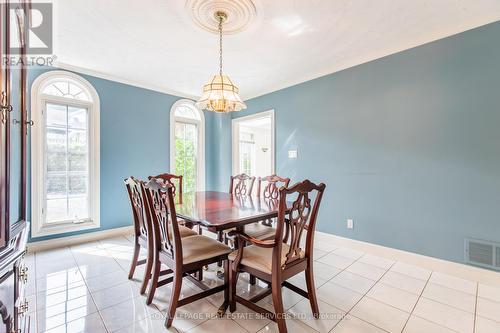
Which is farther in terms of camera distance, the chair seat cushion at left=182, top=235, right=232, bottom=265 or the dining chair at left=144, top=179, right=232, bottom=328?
the chair seat cushion at left=182, top=235, right=232, bottom=265

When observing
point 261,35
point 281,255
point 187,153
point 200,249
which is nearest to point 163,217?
point 200,249

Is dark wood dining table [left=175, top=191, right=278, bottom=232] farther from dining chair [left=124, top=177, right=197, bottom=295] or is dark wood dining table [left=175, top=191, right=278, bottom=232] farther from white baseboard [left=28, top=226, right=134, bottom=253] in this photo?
white baseboard [left=28, top=226, right=134, bottom=253]

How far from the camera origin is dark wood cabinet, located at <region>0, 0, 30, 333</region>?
86cm

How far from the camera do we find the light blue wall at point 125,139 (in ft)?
11.8

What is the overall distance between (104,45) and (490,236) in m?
4.56

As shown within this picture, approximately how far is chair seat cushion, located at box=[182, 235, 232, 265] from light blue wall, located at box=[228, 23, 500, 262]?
206cm

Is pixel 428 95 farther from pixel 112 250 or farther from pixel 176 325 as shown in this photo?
pixel 112 250

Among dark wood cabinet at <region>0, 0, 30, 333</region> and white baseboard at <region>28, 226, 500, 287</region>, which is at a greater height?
dark wood cabinet at <region>0, 0, 30, 333</region>

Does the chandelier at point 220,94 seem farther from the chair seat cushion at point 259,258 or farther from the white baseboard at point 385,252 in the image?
the white baseboard at point 385,252

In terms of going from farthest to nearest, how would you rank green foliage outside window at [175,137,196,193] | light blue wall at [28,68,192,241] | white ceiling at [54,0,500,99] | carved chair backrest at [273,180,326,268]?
green foliage outside window at [175,137,196,193] → light blue wall at [28,68,192,241] → white ceiling at [54,0,500,99] → carved chair backrest at [273,180,326,268]

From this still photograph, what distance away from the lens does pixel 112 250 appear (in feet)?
10.1

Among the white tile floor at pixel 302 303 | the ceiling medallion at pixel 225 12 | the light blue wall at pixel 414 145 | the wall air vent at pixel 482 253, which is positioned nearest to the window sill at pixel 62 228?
the white tile floor at pixel 302 303

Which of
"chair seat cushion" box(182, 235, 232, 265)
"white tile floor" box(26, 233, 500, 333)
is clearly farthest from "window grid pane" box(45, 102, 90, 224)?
"chair seat cushion" box(182, 235, 232, 265)

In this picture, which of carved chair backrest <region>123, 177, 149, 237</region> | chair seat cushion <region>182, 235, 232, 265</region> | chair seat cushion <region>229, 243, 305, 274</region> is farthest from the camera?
carved chair backrest <region>123, 177, 149, 237</region>
